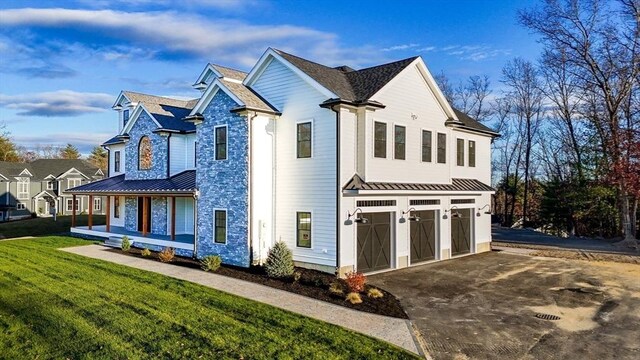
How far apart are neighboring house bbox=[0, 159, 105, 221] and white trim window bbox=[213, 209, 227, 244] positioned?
37.7 m

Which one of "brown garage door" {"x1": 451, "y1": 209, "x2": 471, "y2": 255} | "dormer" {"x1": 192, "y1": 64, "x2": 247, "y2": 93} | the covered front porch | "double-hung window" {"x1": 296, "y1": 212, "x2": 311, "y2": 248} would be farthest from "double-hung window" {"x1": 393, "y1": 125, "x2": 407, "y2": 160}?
"dormer" {"x1": 192, "y1": 64, "x2": 247, "y2": 93}

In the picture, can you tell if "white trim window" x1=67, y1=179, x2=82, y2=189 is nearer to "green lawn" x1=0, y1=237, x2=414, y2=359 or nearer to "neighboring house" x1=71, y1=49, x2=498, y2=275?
"neighboring house" x1=71, y1=49, x2=498, y2=275

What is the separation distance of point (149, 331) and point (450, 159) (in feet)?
46.5

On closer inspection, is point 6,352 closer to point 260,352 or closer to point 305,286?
point 260,352

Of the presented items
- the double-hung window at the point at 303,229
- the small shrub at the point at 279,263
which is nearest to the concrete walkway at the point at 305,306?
the small shrub at the point at 279,263

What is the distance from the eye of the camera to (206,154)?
1719cm

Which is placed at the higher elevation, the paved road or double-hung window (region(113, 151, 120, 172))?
double-hung window (region(113, 151, 120, 172))

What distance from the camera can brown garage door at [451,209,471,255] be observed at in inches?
770

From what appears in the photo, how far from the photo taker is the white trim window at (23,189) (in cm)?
4881

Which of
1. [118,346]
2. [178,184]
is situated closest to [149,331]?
[118,346]

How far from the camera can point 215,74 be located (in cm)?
2283

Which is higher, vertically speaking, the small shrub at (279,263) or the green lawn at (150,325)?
the small shrub at (279,263)

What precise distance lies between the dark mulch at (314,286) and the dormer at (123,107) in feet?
45.3

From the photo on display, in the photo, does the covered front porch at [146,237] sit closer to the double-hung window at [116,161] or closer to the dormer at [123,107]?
the double-hung window at [116,161]
